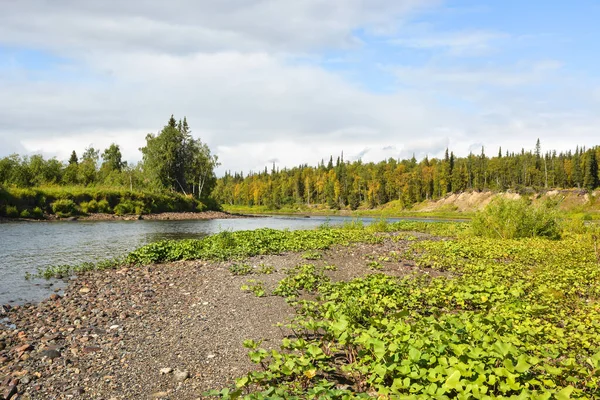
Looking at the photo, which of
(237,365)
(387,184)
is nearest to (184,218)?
(237,365)

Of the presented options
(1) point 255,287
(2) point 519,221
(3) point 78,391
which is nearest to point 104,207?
(1) point 255,287

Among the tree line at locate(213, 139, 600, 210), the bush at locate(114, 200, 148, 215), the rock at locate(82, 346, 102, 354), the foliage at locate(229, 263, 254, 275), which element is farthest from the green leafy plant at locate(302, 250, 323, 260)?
the tree line at locate(213, 139, 600, 210)

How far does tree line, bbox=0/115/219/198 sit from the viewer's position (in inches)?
2409

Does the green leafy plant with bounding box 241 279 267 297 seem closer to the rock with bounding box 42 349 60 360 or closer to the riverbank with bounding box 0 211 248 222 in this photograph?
the rock with bounding box 42 349 60 360

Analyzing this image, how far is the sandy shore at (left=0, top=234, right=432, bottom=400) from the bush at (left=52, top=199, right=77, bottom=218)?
1574 inches

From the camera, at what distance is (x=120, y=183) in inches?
2995

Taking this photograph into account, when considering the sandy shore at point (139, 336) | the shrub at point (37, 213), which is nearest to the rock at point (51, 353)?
the sandy shore at point (139, 336)

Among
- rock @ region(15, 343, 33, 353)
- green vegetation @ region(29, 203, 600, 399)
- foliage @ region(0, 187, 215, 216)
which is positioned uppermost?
foliage @ region(0, 187, 215, 216)

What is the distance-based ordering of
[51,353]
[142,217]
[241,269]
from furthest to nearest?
[142,217] → [241,269] → [51,353]

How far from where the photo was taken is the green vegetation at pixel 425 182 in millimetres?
104688

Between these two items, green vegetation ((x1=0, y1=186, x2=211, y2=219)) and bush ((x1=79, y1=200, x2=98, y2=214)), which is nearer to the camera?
green vegetation ((x1=0, y1=186, x2=211, y2=219))

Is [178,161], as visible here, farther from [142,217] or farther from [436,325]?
[436,325]

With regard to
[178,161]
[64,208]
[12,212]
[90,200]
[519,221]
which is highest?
[178,161]

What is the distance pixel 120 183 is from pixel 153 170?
1172 centimetres
